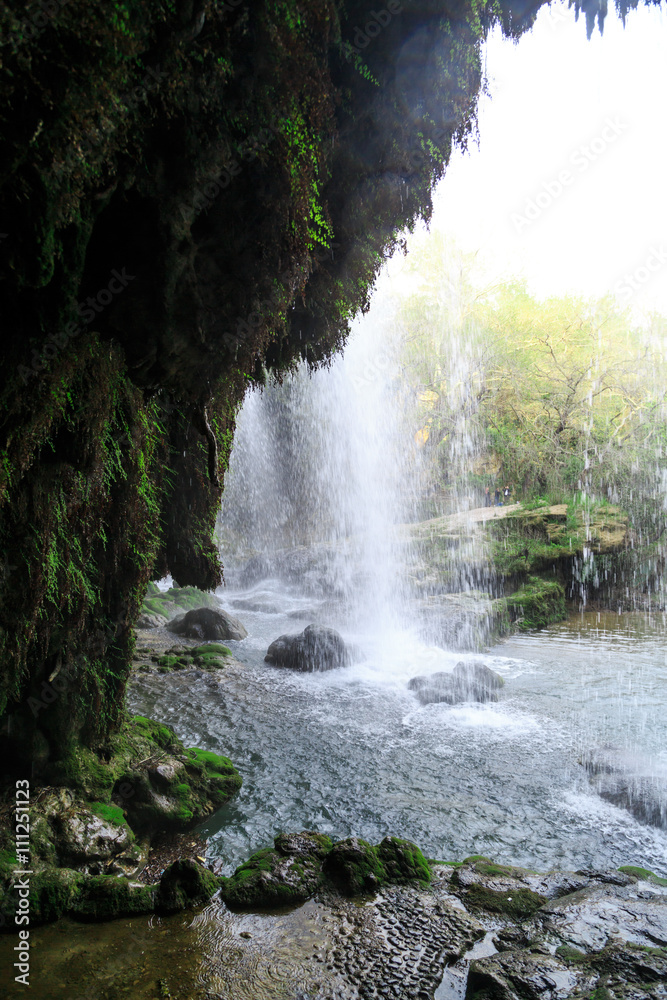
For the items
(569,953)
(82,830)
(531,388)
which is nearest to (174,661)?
(82,830)

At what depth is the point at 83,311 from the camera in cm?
345

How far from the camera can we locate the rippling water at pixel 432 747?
5.41 m

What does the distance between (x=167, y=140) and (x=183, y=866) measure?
4639mm

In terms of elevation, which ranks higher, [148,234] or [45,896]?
[148,234]

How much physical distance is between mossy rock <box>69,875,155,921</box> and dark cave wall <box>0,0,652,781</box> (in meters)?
1.16

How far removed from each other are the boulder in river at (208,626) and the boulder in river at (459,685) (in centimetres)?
516

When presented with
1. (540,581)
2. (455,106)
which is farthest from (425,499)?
(455,106)

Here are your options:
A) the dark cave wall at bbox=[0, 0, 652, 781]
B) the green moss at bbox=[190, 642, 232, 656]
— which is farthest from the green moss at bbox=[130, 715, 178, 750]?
the green moss at bbox=[190, 642, 232, 656]

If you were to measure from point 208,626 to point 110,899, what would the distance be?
992 centimetres

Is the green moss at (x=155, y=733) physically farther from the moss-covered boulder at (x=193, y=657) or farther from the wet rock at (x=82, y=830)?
the moss-covered boulder at (x=193, y=657)

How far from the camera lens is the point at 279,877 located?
13.2 feet

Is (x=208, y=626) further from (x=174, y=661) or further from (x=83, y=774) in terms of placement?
(x=83, y=774)

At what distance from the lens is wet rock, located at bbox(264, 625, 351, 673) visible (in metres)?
11.0

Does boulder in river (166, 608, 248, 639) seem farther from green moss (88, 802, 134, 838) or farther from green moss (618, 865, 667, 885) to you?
green moss (618, 865, 667, 885)
